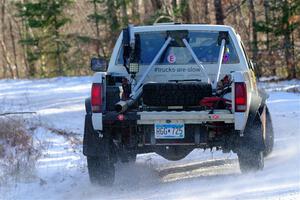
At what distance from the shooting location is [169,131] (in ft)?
22.6

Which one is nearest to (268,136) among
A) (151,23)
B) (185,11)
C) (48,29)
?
(151,23)

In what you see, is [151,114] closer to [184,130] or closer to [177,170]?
[184,130]

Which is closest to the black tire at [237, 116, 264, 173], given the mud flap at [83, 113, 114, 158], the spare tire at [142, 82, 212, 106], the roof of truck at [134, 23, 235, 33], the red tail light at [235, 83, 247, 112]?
the red tail light at [235, 83, 247, 112]

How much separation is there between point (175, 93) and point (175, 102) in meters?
0.11

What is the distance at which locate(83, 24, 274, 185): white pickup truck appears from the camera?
6824mm

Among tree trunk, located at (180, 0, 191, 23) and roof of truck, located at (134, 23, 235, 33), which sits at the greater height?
roof of truck, located at (134, 23, 235, 33)

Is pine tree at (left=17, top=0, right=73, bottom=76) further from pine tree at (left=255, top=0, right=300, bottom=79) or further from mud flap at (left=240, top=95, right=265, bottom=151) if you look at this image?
mud flap at (left=240, top=95, right=265, bottom=151)

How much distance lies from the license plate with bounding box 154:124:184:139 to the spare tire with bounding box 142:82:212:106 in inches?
11.8

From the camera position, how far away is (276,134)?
35.8 feet

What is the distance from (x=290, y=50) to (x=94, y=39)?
1109cm

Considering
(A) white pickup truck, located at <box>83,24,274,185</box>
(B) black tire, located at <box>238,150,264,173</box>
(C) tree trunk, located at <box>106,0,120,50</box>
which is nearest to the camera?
(A) white pickup truck, located at <box>83,24,274,185</box>

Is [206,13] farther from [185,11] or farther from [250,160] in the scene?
[250,160]

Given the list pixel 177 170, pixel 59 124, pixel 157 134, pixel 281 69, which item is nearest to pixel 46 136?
pixel 59 124

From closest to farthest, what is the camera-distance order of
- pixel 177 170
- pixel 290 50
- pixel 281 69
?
pixel 177 170
pixel 290 50
pixel 281 69
